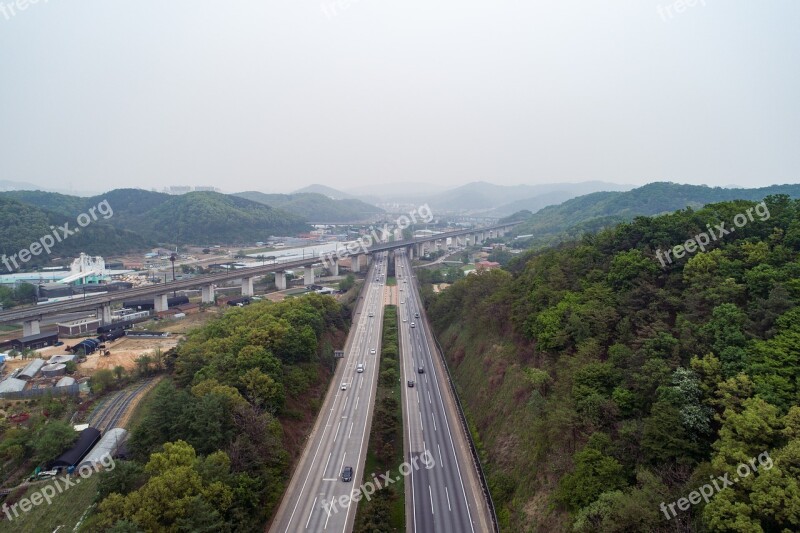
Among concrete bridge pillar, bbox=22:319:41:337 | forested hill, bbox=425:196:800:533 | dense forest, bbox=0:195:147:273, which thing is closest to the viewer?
forested hill, bbox=425:196:800:533

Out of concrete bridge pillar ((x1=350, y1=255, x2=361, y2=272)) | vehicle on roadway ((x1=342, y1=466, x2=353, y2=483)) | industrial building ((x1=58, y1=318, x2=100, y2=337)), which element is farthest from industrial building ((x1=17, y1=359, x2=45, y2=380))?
concrete bridge pillar ((x1=350, y1=255, x2=361, y2=272))

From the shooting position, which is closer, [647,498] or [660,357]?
[647,498]

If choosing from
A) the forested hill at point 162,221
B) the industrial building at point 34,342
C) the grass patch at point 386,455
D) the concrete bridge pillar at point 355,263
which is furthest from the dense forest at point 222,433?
the forested hill at point 162,221

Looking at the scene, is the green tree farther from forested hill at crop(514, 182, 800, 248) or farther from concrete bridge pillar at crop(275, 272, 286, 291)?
forested hill at crop(514, 182, 800, 248)

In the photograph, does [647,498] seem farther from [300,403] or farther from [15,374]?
[15,374]

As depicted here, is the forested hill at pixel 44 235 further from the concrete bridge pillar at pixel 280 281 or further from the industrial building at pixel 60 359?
the industrial building at pixel 60 359

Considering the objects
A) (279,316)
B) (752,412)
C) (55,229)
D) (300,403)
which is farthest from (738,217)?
(55,229)
